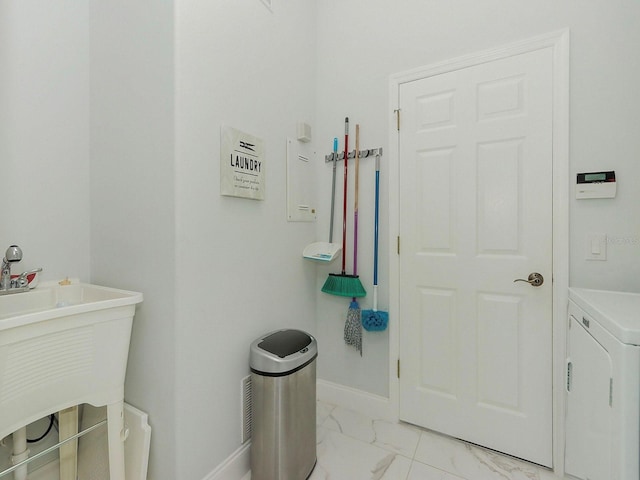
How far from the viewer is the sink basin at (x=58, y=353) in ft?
2.79

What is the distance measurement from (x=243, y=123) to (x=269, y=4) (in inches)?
31.1

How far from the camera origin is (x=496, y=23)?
1599 millimetres

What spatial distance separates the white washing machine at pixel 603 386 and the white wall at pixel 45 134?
2201mm

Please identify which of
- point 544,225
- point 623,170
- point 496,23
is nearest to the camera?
point 623,170

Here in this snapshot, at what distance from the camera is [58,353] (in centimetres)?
95

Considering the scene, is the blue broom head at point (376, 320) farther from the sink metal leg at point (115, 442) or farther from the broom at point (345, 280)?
the sink metal leg at point (115, 442)

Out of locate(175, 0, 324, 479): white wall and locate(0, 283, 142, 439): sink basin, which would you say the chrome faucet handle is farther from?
locate(175, 0, 324, 479): white wall

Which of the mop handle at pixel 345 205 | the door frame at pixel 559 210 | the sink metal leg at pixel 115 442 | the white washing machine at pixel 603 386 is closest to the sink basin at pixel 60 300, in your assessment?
the sink metal leg at pixel 115 442

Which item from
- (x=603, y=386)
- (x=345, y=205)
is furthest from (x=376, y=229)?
(x=603, y=386)

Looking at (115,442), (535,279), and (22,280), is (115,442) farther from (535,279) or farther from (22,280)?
(535,279)

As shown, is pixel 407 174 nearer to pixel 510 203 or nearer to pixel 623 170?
pixel 510 203

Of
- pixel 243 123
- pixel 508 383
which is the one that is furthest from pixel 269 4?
pixel 508 383

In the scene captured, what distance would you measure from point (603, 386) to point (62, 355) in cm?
185

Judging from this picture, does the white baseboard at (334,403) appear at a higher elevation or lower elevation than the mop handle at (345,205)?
lower
